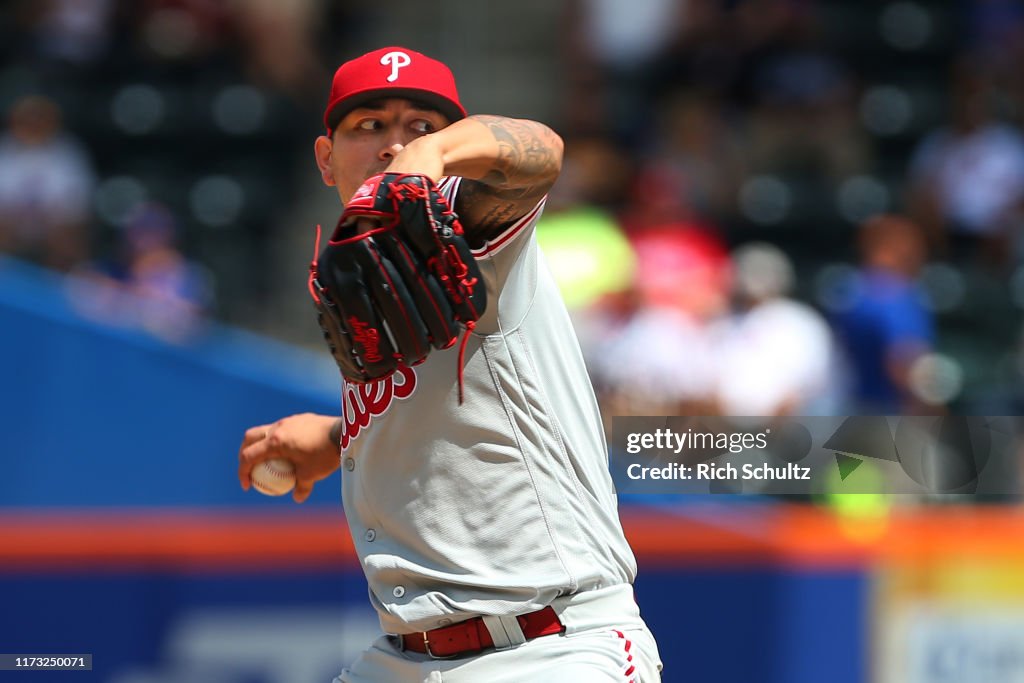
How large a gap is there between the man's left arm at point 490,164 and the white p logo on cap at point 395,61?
0.35 metres

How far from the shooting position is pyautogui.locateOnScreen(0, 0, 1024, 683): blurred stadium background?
207 inches

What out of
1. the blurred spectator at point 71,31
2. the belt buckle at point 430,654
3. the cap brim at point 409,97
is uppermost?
the blurred spectator at point 71,31

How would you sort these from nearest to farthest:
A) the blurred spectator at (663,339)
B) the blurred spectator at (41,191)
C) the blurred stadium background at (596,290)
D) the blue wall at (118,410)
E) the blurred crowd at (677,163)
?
the blurred stadium background at (596,290), the blue wall at (118,410), the blurred spectator at (663,339), the blurred crowd at (677,163), the blurred spectator at (41,191)

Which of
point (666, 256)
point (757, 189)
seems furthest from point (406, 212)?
point (757, 189)

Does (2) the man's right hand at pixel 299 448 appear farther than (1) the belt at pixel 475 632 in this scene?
Yes

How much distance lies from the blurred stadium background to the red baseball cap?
275 cm

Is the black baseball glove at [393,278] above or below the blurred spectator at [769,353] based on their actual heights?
below

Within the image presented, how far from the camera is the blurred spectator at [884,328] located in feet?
23.3

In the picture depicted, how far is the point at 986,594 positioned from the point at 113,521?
131 inches

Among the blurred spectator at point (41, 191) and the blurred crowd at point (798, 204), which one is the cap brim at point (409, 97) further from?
the blurred spectator at point (41, 191)

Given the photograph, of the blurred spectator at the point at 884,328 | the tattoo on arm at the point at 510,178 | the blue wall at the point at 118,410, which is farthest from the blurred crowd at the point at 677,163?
the tattoo on arm at the point at 510,178

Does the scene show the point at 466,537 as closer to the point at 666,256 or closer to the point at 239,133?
the point at 666,256

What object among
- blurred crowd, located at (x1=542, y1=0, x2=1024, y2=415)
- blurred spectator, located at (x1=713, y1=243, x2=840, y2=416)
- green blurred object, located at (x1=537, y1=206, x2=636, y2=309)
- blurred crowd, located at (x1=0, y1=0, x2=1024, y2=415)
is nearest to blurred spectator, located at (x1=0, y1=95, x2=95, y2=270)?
blurred crowd, located at (x1=0, y1=0, x2=1024, y2=415)

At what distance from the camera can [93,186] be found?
9117 millimetres
